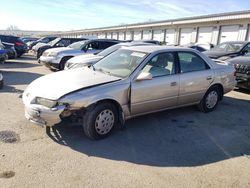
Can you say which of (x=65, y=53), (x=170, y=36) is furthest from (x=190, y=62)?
(x=170, y=36)

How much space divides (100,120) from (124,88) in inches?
27.9

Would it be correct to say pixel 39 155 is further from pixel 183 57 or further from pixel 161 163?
pixel 183 57

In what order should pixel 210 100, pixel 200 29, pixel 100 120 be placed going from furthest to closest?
1. pixel 200 29
2. pixel 210 100
3. pixel 100 120

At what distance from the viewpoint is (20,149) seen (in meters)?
4.16

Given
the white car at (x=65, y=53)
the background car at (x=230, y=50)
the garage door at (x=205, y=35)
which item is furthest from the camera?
the garage door at (x=205, y=35)

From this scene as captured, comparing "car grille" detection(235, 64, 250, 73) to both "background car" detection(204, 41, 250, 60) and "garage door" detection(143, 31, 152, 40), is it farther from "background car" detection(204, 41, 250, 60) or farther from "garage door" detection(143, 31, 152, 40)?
"garage door" detection(143, 31, 152, 40)

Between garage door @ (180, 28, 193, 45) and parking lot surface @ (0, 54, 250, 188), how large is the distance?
23.8 m

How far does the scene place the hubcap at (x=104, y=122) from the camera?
15.0ft

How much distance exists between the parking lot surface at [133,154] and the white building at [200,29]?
60.5 ft

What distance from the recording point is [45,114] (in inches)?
169

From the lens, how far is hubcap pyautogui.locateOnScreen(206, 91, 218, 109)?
6599 millimetres

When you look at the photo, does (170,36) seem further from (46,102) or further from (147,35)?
(46,102)

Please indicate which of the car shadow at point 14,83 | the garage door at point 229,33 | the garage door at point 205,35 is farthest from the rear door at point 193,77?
the garage door at point 205,35

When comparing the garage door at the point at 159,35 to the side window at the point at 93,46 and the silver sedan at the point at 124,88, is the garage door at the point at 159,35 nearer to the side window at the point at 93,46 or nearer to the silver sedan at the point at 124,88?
the side window at the point at 93,46
